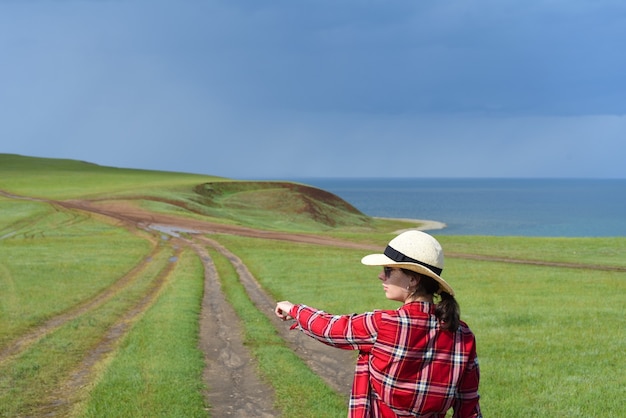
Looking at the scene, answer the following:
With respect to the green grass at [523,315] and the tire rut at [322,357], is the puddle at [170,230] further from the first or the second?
the tire rut at [322,357]

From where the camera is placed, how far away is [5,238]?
45062 mm

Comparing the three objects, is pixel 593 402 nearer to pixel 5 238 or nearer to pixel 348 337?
pixel 348 337

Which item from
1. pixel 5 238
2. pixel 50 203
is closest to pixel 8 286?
pixel 5 238

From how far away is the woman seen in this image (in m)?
4.67

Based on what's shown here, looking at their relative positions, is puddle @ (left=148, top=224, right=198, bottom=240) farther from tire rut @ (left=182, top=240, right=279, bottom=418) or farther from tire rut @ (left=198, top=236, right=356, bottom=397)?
tire rut @ (left=182, top=240, right=279, bottom=418)

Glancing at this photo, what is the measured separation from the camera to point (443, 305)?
4.69m

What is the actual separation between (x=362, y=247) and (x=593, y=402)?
3260 cm

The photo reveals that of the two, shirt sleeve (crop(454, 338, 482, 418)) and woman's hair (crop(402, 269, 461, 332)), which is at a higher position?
woman's hair (crop(402, 269, 461, 332))

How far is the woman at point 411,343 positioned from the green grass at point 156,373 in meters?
6.12

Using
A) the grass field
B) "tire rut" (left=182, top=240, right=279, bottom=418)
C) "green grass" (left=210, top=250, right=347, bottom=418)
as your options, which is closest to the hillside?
the grass field

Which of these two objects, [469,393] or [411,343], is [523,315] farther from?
[411,343]

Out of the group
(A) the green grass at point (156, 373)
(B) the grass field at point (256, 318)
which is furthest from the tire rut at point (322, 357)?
(A) the green grass at point (156, 373)

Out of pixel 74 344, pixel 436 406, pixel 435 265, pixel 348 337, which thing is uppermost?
pixel 435 265

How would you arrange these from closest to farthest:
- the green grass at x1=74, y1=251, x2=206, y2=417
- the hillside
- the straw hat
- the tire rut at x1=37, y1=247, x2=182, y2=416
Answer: the straw hat < the green grass at x1=74, y1=251, x2=206, y2=417 < the tire rut at x1=37, y1=247, x2=182, y2=416 < the hillside
